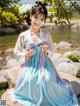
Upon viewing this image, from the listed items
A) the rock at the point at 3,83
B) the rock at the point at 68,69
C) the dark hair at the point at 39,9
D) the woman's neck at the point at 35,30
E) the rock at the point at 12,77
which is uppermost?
the dark hair at the point at 39,9

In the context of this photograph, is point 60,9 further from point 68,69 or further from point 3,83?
point 68,69

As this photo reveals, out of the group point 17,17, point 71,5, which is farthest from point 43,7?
point 17,17

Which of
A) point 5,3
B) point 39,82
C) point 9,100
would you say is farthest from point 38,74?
point 5,3

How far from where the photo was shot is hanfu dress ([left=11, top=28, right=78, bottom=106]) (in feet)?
19.6

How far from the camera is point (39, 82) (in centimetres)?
598

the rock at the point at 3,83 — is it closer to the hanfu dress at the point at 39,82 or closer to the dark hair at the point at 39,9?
the hanfu dress at the point at 39,82

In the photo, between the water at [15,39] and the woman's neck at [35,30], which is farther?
the water at [15,39]

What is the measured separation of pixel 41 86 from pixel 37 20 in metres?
1.21

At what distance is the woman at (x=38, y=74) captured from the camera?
5973 mm

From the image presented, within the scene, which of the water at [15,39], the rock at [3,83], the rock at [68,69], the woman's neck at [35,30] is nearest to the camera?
the woman's neck at [35,30]

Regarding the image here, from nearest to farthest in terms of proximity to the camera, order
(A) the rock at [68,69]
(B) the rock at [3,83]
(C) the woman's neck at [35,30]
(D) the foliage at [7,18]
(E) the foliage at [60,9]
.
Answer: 1. (C) the woman's neck at [35,30]
2. (E) the foliage at [60,9]
3. (B) the rock at [3,83]
4. (A) the rock at [68,69]
5. (D) the foliage at [7,18]

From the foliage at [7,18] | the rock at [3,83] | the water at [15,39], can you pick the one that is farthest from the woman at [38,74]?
the foliage at [7,18]

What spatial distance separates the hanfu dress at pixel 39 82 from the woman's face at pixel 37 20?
0.49ft

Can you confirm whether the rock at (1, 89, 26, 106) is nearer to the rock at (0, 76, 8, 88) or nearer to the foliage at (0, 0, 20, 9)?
the rock at (0, 76, 8, 88)
